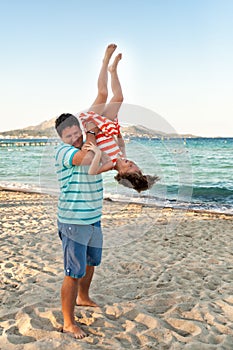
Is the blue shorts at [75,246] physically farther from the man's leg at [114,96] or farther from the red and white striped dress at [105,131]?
the man's leg at [114,96]

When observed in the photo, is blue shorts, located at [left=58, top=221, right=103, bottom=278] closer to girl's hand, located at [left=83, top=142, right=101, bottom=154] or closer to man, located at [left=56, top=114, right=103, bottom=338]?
man, located at [left=56, top=114, right=103, bottom=338]

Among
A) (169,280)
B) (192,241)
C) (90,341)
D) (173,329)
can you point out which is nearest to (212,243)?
(192,241)

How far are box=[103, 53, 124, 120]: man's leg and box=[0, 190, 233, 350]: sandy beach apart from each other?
122cm

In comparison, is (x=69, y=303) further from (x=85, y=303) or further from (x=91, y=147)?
(x=91, y=147)

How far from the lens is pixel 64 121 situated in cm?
305

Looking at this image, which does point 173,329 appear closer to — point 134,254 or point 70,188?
point 70,188

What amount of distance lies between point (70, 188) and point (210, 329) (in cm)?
179

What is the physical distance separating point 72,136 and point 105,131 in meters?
0.27

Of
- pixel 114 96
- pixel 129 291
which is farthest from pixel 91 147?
pixel 129 291

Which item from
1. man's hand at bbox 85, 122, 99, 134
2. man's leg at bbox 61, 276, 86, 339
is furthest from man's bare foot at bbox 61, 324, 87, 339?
man's hand at bbox 85, 122, 99, 134

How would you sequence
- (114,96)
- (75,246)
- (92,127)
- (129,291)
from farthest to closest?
(129,291) < (114,96) < (75,246) < (92,127)

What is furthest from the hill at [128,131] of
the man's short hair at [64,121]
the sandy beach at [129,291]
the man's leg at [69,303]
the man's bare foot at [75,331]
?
the man's bare foot at [75,331]

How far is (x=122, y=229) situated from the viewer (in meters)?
4.09

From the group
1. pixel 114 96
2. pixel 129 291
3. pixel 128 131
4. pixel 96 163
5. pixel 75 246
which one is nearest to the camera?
pixel 96 163
